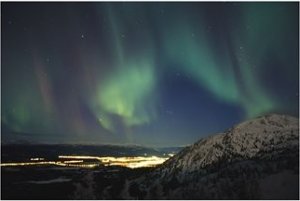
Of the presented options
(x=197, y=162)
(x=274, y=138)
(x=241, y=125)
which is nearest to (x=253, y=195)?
(x=274, y=138)

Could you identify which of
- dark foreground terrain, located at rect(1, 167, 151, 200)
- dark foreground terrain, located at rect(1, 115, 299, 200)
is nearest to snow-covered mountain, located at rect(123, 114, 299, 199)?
dark foreground terrain, located at rect(1, 115, 299, 200)

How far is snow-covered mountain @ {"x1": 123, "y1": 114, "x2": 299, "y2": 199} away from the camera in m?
27.2

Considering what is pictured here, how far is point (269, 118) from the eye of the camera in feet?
134

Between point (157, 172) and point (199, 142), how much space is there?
7.86 m

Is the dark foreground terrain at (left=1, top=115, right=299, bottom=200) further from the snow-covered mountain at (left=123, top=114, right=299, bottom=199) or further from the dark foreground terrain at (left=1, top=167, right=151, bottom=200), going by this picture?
the dark foreground terrain at (left=1, top=167, right=151, bottom=200)

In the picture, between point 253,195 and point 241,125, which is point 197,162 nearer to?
point 241,125

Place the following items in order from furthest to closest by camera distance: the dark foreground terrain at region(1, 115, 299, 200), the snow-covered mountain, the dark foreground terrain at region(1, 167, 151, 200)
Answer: the dark foreground terrain at region(1, 167, 151, 200)
the dark foreground terrain at region(1, 115, 299, 200)
the snow-covered mountain

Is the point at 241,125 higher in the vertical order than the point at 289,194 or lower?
higher

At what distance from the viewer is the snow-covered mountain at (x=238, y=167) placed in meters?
27.2

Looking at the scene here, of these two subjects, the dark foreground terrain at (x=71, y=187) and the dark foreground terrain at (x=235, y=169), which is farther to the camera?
the dark foreground terrain at (x=71, y=187)

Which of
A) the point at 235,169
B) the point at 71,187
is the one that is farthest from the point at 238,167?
the point at 71,187

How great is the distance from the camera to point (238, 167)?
3478 cm

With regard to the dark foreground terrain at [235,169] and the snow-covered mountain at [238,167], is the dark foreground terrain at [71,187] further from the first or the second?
the snow-covered mountain at [238,167]

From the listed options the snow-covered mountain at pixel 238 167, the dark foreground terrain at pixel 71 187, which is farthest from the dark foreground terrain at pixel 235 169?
the dark foreground terrain at pixel 71 187
